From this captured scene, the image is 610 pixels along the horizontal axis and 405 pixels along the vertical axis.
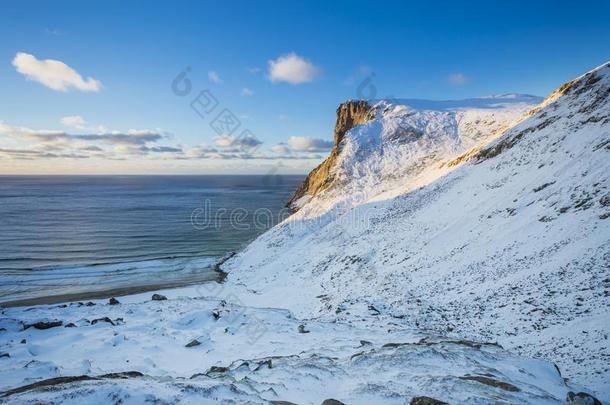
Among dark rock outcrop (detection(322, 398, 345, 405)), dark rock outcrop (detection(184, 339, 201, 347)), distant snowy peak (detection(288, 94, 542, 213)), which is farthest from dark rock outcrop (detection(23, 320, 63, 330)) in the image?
distant snowy peak (detection(288, 94, 542, 213))

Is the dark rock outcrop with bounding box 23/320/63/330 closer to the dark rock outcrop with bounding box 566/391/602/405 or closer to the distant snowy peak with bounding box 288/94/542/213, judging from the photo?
the dark rock outcrop with bounding box 566/391/602/405

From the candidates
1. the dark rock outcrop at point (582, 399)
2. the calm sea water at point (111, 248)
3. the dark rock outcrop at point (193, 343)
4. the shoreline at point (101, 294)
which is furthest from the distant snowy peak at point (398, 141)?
the dark rock outcrop at point (582, 399)

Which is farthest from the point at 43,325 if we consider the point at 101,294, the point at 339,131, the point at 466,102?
the point at 466,102

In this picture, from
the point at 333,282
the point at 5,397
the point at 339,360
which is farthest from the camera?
the point at 333,282

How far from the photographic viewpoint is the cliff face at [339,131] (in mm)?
62812

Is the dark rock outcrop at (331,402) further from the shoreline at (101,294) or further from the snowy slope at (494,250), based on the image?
the shoreline at (101,294)

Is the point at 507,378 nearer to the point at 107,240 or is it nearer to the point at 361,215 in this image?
the point at 361,215

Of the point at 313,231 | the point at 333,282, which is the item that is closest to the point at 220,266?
the point at 313,231

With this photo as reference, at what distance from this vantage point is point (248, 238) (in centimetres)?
5062

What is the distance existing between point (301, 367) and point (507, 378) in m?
6.86

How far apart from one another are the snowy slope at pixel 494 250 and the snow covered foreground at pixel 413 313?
118 mm

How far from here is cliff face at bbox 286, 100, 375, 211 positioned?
6281 centimetres

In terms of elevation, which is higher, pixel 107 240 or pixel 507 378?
pixel 507 378

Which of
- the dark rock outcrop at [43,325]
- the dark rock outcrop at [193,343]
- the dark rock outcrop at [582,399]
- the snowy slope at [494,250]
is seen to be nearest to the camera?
the dark rock outcrop at [582,399]
